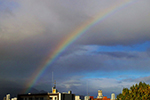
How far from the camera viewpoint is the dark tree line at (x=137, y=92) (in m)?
74.9

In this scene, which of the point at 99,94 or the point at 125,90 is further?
the point at 99,94

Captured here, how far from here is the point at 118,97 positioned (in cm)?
8425

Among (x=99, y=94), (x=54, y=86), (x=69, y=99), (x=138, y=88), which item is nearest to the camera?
(x=138, y=88)

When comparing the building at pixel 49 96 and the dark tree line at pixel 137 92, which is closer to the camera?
the building at pixel 49 96

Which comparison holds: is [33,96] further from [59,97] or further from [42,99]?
[59,97]

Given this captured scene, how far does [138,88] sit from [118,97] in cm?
782

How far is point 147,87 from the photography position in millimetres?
78188

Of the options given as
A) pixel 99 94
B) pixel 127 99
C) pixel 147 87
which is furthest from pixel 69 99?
Result: pixel 99 94

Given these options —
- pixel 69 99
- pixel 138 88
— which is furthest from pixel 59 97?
pixel 138 88

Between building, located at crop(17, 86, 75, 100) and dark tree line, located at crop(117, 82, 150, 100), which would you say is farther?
dark tree line, located at crop(117, 82, 150, 100)

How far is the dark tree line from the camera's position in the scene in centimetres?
7494

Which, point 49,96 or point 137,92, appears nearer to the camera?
point 137,92

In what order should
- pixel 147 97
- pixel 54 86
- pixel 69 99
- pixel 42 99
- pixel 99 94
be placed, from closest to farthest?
pixel 42 99 → pixel 147 97 → pixel 69 99 → pixel 54 86 → pixel 99 94

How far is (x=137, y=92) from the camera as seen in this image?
77.9 meters
